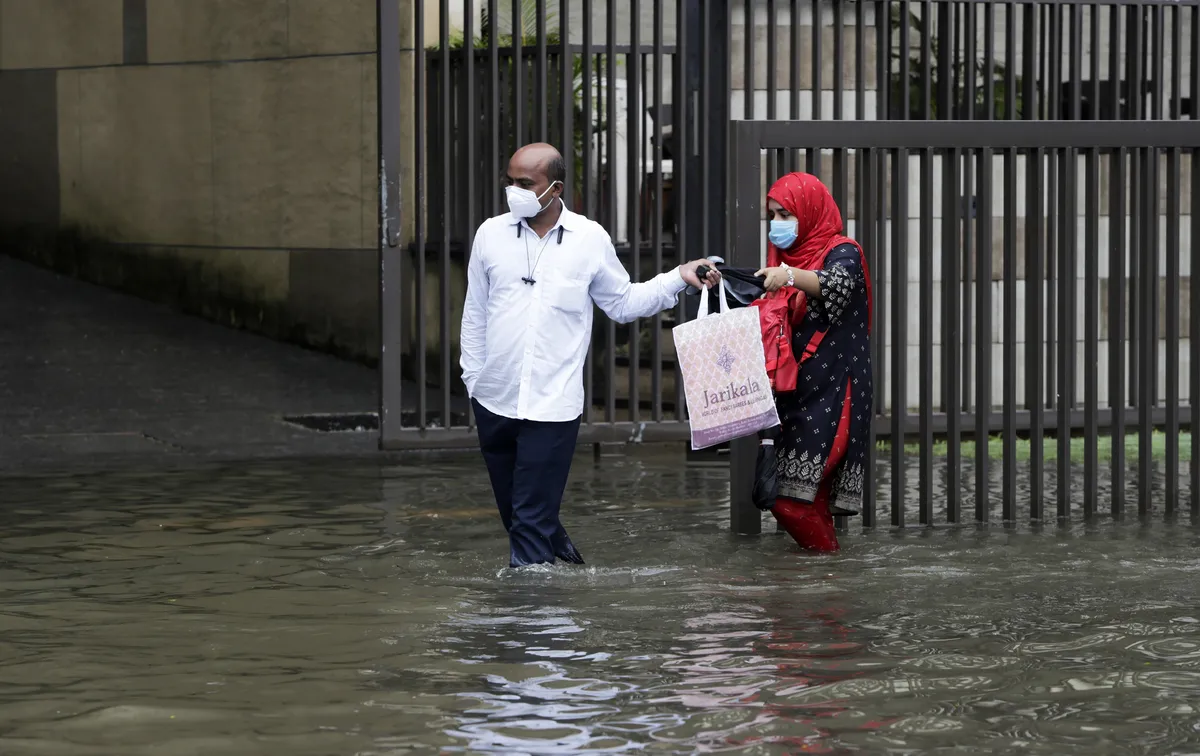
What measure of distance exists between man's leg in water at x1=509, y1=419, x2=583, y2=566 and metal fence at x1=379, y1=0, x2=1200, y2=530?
1338 mm

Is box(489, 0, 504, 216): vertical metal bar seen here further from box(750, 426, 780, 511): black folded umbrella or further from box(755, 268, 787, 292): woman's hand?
box(755, 268, 787, 292): woman's hand

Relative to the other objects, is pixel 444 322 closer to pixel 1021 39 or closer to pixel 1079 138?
pixel 1079 138

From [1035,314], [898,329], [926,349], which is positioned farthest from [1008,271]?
[898,329]

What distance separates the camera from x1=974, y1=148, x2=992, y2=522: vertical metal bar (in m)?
8.38

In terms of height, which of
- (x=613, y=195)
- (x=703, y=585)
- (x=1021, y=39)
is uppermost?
(x=1021, y=39)

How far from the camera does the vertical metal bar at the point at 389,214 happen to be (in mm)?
9500

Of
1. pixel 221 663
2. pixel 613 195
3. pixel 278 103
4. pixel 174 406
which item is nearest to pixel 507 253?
pixel 221 663

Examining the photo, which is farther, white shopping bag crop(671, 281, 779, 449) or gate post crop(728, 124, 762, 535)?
gate post crop(728, 124, 762, 535)

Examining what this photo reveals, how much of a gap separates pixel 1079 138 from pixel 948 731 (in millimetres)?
4124

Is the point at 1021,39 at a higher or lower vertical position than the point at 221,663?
higher

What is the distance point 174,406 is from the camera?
12.2 metres

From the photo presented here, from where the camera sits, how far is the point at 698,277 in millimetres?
7309

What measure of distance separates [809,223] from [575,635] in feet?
7.34

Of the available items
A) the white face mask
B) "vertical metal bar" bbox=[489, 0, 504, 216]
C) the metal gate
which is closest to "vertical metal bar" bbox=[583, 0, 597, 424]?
the metal gate
